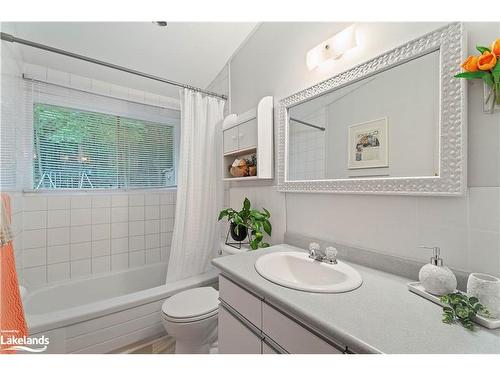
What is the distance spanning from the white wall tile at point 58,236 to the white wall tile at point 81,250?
79 mm

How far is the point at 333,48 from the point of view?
1001 millimetres

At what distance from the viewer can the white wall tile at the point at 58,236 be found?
176 centimetres

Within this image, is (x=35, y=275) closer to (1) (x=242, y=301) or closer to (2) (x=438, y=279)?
(1) (x=242, y=301)

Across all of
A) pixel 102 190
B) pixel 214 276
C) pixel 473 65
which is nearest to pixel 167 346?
pixel 214 276

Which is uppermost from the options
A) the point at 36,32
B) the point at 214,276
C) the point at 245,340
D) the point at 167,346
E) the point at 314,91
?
the point at 36,32

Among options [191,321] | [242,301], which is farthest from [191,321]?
[242,301]

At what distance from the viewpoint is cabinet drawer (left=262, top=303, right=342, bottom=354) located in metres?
0.57

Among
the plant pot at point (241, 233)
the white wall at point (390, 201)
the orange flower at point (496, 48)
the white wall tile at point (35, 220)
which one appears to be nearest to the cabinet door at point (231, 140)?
the white wall at point (390, 201)

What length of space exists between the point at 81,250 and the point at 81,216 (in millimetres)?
312

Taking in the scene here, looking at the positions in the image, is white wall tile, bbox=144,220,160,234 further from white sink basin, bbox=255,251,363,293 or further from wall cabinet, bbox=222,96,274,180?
white sink basin, bbox=255,251,363,293

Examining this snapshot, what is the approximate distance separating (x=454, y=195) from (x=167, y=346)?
187 centimetres

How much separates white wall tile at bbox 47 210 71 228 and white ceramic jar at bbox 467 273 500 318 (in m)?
2.58

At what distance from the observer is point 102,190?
202 centimetres

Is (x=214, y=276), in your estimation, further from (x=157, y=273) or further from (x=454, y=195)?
(x=454, y=195)
